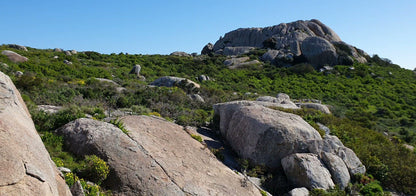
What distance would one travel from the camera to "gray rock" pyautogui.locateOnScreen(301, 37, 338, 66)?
5038 centimetres

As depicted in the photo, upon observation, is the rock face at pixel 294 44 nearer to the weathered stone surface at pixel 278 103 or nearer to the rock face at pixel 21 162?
the weathered stone surface at pixel 278 103

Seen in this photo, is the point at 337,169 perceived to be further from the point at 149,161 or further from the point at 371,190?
the point at 149,161

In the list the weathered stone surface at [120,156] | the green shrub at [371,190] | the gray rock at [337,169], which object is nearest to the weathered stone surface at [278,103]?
the gray rock at [337,169]

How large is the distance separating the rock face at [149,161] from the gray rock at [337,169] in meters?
3.79

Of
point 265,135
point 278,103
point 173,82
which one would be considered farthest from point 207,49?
point 265,135

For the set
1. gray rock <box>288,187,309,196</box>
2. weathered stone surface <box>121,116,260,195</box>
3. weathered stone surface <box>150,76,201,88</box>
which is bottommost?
gray rock <box>288,187,309,196</box>

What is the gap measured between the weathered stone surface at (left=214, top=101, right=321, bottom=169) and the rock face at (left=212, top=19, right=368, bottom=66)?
136ft

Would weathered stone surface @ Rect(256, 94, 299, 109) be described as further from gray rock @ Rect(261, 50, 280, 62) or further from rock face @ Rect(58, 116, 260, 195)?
gray rock @ Rect(261, 50, 280, 62)

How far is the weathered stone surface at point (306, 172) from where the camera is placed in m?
10.5

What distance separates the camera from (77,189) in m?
6.23

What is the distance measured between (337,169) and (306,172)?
1.84 meters

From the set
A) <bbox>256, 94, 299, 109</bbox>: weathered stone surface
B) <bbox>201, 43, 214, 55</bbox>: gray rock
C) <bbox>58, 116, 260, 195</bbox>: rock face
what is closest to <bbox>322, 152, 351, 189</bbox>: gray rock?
<bbox>58, 116, 260, 195</bbox>: rock face

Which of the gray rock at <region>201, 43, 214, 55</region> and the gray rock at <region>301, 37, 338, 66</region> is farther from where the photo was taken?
the gray rock at <region>201, 43, 214, 55</region>

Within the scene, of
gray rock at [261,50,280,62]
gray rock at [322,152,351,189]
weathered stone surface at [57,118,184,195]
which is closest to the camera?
weathered stone surface at [57,118,184,195]
